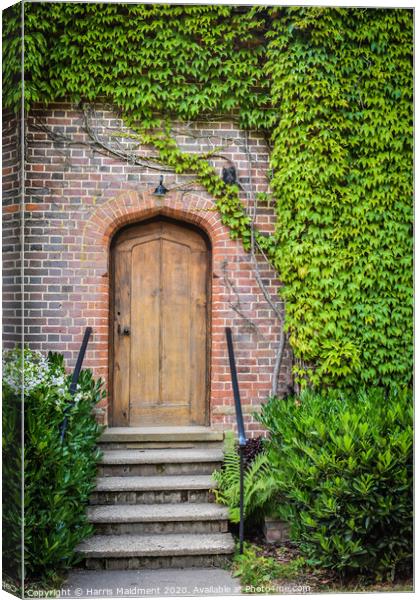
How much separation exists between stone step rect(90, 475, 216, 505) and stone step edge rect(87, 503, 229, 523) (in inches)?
2.2

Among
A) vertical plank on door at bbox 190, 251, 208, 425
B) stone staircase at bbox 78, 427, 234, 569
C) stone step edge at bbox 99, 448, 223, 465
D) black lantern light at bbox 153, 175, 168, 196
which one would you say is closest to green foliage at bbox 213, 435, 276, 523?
stone staircase at bbox 78, 427, 234, 569

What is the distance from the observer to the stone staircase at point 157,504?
4.02 m

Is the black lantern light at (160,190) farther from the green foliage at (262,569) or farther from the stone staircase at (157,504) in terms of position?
the green foliage at (262,569)

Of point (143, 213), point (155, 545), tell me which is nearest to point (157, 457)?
point (155, 545)

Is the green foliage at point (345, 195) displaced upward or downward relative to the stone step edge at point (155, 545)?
upward

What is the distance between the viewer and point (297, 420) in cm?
398

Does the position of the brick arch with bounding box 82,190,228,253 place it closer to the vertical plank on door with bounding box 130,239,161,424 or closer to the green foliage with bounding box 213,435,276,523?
the vertical plank on door with bounding box 130,239,161,424

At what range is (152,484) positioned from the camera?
4.55 meters

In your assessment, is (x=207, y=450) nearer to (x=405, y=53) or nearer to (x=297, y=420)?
(x=297, y=420)

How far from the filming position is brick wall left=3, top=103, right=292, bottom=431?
5.03m

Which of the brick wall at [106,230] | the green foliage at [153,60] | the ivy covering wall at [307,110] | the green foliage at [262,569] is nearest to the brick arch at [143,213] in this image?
the brick wall at [106,230]

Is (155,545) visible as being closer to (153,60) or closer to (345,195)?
(345,195)

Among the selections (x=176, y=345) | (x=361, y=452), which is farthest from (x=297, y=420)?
(x=176, y=345)

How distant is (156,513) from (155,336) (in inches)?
64.2
